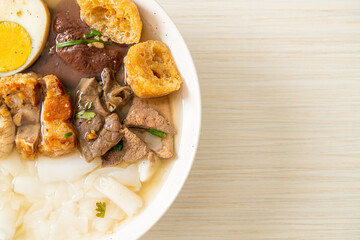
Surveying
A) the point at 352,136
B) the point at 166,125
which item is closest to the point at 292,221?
the point at 352,136

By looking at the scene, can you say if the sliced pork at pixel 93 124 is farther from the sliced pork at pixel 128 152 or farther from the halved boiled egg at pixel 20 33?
the halved boiled egg at pixel 20 33

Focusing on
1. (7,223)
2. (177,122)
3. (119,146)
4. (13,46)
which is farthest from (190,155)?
(13,46)

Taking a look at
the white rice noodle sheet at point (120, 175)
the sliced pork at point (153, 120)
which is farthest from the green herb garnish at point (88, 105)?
the white rice noodle sheet at point (120, 175)

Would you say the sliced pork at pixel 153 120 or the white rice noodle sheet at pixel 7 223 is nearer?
the white rice noodle sheet at pixel 7 223

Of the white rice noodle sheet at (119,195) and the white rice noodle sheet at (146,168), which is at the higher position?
A: the white rice noodle sheet at (146,168)

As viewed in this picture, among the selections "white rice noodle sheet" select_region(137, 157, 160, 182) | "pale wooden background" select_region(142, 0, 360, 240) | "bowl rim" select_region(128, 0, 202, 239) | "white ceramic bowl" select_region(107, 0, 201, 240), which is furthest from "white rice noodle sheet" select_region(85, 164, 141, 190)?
"pale wooden background" select_region(142, 0, 360, 240)

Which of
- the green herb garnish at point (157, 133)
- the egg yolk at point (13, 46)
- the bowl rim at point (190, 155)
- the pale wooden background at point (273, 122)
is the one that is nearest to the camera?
the bowl rim at point (190, 155)

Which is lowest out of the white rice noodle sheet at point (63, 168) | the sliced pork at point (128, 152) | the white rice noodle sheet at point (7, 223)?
the white rice noodle sheet at point (7, 223)
